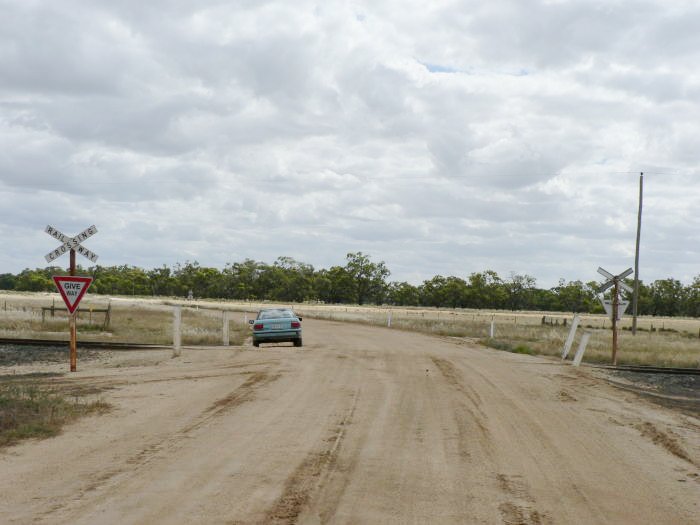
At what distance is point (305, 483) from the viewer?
7387mm

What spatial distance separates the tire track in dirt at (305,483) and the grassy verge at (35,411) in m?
3.54

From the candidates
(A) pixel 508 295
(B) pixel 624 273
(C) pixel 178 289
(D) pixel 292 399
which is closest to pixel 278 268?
(C) pixel 178 289

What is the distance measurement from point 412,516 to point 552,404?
837cm

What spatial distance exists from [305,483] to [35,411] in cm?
560

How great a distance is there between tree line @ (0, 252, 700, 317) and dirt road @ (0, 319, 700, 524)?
147 meters

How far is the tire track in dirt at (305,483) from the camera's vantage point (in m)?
6.32

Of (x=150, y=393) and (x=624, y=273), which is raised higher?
(x=624, y=273)

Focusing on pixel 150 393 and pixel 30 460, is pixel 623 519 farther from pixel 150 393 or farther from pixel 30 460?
pixel 150 393

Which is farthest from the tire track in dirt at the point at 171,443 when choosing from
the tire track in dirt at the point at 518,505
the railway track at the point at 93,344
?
the railway track at the point at 93,344

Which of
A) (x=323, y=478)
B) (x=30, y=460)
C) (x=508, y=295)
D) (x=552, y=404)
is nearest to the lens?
(x=323, y=478)

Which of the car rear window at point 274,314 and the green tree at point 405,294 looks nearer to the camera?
the car rear window at point 274,314

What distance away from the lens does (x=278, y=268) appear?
178 m

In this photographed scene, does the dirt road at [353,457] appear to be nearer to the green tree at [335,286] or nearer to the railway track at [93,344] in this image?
the railway track at [93,344]

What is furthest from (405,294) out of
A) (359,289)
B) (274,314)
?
(274,314)
